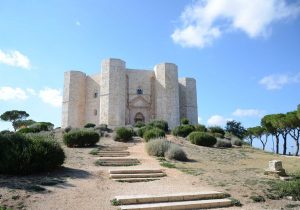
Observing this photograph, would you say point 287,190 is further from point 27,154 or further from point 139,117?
point 139,117

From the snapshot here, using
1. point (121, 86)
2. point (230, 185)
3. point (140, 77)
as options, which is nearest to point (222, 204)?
point (230, 185)

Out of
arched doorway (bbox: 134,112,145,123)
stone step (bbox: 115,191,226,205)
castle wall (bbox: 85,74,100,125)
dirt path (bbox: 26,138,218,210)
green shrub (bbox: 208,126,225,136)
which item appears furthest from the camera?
arched doorway (bbox: 134,112,145,123)

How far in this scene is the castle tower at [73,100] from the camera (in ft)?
148

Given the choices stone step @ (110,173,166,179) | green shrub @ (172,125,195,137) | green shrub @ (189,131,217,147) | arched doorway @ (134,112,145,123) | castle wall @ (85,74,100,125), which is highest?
castle wall @ (85,74,100,125)

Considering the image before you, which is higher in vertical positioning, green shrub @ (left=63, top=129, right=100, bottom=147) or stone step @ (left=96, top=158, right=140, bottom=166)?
green shrub @ (left=63, top=129, right=100, bottom=147)

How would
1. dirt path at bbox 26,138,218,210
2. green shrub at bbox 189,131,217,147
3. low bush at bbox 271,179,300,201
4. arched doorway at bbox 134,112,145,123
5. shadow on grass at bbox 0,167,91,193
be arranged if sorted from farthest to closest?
arched doorway at bbox 134,112,145,123, green shrub at bbox 189,131,217,147, low bush at bbox 271,179,300,201, shadow on grass at bbox 0,167,91,193, dirt path at bbox 26,138,218,210

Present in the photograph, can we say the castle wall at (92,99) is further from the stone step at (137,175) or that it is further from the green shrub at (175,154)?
the stone step at (137,175)

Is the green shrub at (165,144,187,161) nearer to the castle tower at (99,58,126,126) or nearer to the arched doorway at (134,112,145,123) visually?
the castle tower at (99,58,126,126)

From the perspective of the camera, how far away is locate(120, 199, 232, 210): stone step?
7660 mm

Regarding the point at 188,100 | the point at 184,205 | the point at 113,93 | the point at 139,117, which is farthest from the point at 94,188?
the point at 188,100

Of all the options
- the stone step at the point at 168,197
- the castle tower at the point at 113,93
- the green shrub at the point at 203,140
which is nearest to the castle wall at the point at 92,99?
the castle tower at the point at 113,93

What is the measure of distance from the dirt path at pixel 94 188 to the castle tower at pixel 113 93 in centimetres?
2804

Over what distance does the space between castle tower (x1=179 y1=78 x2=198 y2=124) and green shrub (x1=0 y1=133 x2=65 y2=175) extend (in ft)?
123

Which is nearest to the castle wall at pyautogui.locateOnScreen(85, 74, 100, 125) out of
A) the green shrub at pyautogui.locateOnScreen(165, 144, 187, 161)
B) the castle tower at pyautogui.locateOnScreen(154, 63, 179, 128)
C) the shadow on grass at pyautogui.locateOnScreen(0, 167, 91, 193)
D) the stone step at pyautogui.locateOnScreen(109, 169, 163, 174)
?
the castle tower at pyautogui.locateOnScreen(154, 63, 179, 128)
